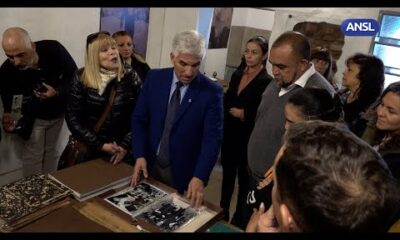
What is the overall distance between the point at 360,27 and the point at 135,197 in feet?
12.9

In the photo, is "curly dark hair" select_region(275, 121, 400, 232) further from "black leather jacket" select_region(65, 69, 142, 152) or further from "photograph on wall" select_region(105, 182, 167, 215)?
"black leather jacket" select_region(65, 69, 142, 152)

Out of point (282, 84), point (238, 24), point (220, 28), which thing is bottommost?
point (282, 84)

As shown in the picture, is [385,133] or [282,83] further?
[282,83]

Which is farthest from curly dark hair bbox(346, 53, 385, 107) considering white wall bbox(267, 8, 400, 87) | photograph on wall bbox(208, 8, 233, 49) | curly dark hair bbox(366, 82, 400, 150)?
photograph on wall bbox(208, 8, 233, 49)

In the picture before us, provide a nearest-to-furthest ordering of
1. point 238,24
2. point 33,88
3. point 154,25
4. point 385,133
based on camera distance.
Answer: point 385,133 → point 33,88 → point 154,25 → point 238,24

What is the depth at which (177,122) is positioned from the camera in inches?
79.9

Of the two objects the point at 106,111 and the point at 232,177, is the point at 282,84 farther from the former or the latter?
the point at 232,177

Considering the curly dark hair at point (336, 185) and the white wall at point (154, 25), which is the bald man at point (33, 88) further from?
the curly dark hair at point (336, 185)

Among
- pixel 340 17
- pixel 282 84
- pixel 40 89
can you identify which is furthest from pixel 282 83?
pixel 340 17

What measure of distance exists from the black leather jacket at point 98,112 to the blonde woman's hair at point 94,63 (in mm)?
36

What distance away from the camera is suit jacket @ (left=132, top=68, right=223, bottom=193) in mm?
2016

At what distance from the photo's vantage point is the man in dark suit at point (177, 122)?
200 cm

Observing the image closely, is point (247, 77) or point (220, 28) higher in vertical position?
point (220, 28)
